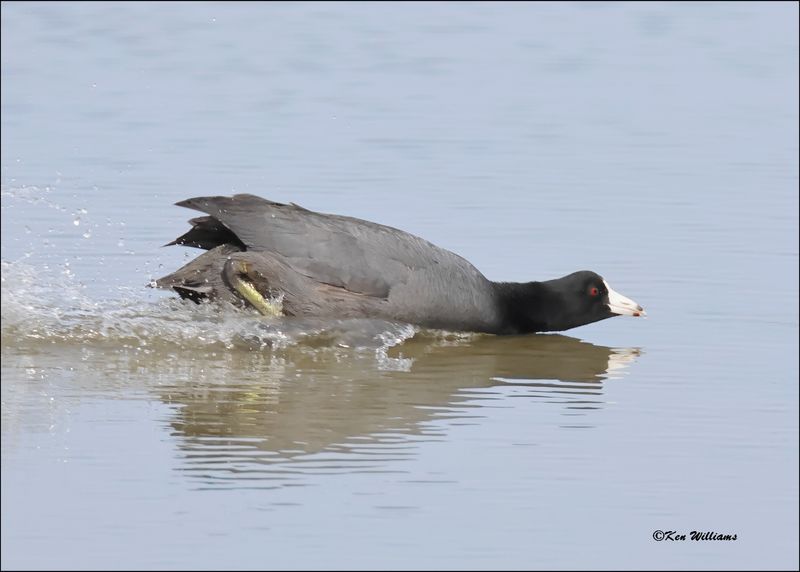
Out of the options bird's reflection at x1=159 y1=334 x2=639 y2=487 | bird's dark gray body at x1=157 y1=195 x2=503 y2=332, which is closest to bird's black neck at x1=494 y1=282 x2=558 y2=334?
bird's reflection at x1=159 y1=334 x2=639 y2=487

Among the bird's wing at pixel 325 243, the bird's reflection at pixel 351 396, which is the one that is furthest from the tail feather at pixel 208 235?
the bird's reflection at pixel 351 396

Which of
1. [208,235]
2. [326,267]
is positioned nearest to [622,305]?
[326,267]

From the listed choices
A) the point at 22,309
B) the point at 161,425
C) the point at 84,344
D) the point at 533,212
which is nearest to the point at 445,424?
the point at 161,425

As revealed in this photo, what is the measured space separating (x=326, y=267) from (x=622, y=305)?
180 cm

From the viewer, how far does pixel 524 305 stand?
925 cm

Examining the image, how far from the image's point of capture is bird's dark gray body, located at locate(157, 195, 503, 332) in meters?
8.62

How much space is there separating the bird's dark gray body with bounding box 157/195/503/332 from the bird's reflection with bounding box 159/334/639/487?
27 cm

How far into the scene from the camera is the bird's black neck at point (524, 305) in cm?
923

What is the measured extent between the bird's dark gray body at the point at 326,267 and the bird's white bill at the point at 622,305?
0.85 metres

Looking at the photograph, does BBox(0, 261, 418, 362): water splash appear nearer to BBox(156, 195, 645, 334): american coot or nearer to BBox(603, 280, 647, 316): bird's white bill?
BBox(156, 195, 645, 334): american coot

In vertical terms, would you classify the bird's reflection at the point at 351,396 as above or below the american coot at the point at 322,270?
below

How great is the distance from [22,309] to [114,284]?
820 millimetres

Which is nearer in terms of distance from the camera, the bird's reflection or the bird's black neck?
the bird's reflection

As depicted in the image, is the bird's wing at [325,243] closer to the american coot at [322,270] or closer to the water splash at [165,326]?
the american coot at [322,270]
